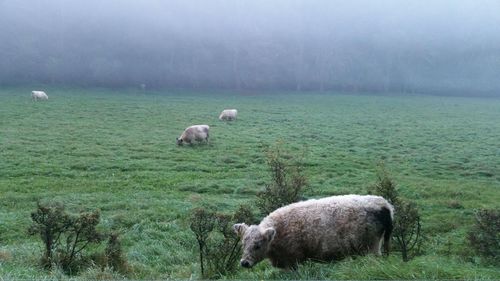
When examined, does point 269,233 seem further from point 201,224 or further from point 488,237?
point 488,237

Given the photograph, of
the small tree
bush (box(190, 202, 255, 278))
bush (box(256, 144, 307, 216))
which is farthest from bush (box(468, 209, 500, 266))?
the small tree

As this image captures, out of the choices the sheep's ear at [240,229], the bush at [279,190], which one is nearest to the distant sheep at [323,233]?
the sheep's ear at [240,229]

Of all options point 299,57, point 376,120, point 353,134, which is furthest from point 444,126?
point 299,57

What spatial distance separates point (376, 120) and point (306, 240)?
36147mm

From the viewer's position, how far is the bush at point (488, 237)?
28.6 ft

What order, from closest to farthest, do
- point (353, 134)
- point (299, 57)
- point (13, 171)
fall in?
point (13, 171), point (353, 134), point (299, 57)

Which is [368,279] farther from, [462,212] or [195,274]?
[462,212]

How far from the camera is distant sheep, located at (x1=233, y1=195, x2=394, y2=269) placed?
8.45 m

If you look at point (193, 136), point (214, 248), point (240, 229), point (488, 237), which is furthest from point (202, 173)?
point (488, 237)

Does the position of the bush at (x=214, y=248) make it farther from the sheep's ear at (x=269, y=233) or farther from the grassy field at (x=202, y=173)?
the sheep's ear at (x=269, y=233)

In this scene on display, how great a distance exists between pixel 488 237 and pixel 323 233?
Result: 3.12 m

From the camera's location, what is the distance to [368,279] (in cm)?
623

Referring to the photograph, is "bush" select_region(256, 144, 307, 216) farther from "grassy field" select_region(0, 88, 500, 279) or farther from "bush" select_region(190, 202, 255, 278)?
"bush" select_region(190, 202, 255, 278)

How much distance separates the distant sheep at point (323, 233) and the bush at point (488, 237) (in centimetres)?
174
